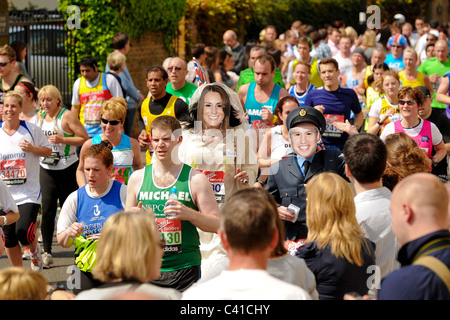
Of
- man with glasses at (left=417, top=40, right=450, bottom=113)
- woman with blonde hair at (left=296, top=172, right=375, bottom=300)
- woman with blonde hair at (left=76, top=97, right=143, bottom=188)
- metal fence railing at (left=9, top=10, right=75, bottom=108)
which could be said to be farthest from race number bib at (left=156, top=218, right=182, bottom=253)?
metal fence railing at (left=9, top=10, right=75, bottom=108)

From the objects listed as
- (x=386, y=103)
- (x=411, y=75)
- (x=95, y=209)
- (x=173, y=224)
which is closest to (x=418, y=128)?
(x=386, y=103)

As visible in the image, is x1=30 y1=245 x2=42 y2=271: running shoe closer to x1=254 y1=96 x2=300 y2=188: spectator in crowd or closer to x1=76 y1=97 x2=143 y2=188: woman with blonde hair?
x1=76 y1=97 x2=143 y2=188: woman with blonde hair

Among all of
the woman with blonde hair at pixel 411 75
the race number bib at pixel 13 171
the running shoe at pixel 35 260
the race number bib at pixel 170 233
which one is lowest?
the running shoe at pixel 35 260

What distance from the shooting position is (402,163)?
5.56 metres

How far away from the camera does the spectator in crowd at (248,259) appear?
125 inches

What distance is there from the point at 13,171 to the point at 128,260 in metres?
4.75

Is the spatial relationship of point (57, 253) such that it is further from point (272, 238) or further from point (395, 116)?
point (272, 238)

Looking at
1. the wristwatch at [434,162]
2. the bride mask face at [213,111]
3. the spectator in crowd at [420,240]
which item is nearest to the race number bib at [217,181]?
the bride mask face at [213,111]

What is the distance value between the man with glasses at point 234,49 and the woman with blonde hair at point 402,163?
10388 mm

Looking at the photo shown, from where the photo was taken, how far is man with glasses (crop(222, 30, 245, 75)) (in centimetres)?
1589

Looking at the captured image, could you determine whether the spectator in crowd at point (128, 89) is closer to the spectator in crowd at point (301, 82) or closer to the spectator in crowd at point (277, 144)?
the spectator in crowd at point (301, 82)

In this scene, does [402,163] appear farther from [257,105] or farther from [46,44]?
[46,44]

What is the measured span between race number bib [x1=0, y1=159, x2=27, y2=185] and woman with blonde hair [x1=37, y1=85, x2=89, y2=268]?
830 mm

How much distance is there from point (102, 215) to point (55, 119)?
329 cm
